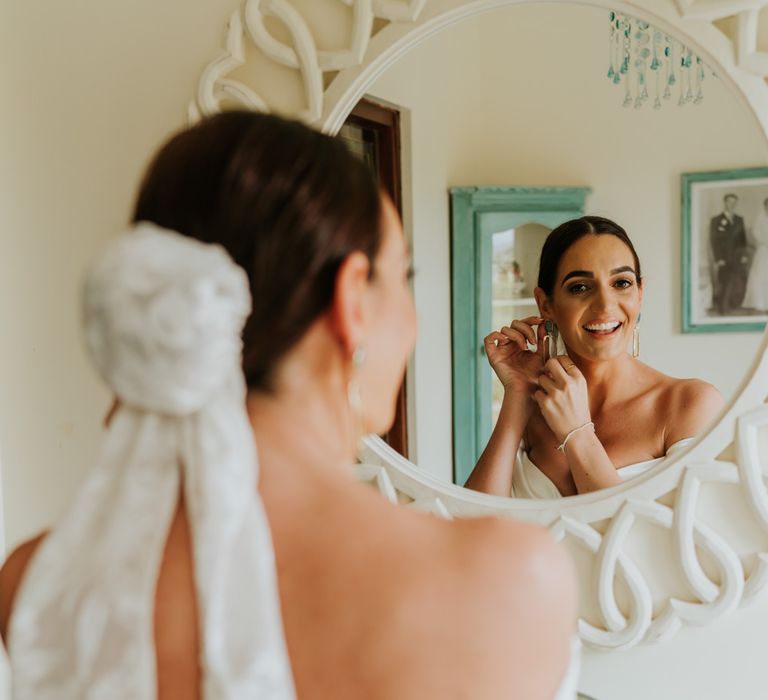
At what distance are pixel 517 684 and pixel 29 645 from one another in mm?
348

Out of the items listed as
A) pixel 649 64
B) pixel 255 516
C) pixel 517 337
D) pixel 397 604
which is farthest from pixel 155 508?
pixel 649 64

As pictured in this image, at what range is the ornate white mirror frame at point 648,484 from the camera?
1026 millimetres

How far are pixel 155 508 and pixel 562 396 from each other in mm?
653

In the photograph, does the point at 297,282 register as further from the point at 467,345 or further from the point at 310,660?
the point at 467,345

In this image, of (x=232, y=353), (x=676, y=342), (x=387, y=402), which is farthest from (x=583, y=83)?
(x=232, y=353)

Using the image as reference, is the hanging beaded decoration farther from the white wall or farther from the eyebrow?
the eyebrow

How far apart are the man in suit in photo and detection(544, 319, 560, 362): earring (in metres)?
0.20

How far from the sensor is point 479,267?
1.17 meters

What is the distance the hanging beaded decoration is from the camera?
1.05 meters

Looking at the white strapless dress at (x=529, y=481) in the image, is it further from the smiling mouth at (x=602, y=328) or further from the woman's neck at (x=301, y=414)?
the woman's neck at (x=301, y=414)

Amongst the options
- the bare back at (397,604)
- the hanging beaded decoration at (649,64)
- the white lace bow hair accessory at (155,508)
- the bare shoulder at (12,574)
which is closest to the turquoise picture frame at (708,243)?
the hanging beaded decoration at (649,64)

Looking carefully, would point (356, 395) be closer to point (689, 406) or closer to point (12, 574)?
point (12, 574)

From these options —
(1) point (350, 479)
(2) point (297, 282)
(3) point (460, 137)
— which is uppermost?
(3) point (460, 137)

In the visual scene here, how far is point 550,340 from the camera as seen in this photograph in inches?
44.8
